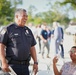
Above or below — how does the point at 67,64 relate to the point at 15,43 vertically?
below

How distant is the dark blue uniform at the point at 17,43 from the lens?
4219 millimetres

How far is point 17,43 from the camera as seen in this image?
4.24 metres

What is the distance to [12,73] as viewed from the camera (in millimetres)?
4090

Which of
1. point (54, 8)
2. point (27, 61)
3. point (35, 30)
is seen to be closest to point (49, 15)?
point (54, 8)

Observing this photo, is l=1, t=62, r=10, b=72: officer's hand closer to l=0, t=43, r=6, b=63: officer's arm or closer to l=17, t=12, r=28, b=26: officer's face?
l=0, t=43, r=6, b=63: officer's arm

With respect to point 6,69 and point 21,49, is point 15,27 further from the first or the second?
point 6,69

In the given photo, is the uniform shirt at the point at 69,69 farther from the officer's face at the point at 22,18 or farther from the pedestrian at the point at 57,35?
the pedestrian at the point at 57,35

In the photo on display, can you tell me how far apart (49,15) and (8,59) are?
238ft

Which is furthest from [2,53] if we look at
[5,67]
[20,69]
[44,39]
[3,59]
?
[44,39]

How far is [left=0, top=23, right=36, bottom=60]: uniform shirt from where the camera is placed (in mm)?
4215

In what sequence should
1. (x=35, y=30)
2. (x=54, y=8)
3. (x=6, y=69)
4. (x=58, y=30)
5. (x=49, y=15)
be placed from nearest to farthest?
(x=6, y=69) → (x=58, y=30) → (x=35, y=30) → (x=54, y=8) → (x=49, y=15)

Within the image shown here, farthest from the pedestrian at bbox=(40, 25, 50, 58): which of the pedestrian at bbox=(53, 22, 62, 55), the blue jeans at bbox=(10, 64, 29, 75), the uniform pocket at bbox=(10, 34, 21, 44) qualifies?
the uniform pocket at bbox=(10, 34, 21, 44)

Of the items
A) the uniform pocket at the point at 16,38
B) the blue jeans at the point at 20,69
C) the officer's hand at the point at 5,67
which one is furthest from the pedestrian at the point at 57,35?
the officer's hand at the point at 5,67

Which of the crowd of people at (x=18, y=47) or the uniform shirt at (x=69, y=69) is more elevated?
the crowd of people at (x=18, y=47)
